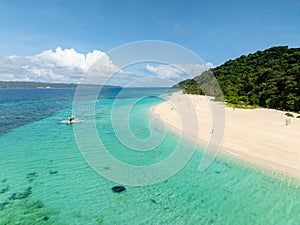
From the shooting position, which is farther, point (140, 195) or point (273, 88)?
point (273, 88)

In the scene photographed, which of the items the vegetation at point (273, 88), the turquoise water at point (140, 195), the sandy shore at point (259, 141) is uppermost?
the vegetation at point (273, 88)

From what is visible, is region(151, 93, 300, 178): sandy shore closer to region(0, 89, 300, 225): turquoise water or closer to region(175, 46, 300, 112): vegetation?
region(0, 89, 300, 225): turquoise water

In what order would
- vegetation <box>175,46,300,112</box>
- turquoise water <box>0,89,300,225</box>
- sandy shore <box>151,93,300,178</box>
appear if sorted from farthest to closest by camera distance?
vegetation <box>175,46,300,112</box> → sandy shore <box>151,93,300,178</box> → turquoise water <box>0,89,300,225</box>

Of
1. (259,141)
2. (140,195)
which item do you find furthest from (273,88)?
(140,195)

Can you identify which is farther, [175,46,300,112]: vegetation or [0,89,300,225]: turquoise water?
[175,46,300,112]: vegetation

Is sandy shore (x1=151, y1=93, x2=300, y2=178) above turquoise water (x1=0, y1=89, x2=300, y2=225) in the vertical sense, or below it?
above

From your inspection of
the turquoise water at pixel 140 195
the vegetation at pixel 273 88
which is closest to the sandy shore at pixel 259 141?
the turquoise water at pixel 140 195

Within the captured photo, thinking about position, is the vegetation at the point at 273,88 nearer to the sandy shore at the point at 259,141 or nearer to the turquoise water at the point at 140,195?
the sandy shore at the point at 259,141

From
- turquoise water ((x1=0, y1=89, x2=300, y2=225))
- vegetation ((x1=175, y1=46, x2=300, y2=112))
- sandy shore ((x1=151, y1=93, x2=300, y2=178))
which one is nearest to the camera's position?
turquoise water ((x1=0, y1=89, x2=300, y2=225))

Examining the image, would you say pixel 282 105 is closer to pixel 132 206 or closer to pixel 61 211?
pixel 132 206

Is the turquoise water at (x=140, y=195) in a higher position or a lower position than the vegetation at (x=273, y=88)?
lower

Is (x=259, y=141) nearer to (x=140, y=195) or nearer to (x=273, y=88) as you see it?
(x=140, y=195)

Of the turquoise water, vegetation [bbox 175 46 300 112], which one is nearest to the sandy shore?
the turquoise water

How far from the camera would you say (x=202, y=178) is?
14031mm
